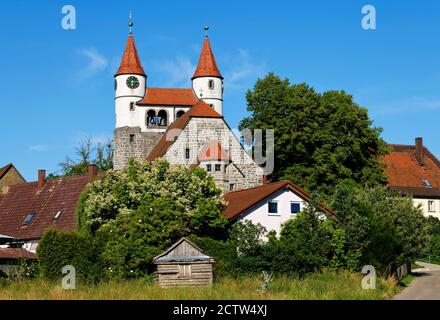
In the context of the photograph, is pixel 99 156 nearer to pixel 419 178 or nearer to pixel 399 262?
pixel 419 178

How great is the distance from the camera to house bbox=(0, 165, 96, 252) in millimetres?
60250

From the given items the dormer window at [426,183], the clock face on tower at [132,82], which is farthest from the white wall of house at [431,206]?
the clock face on tower at [132,82]

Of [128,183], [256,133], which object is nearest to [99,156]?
[256,133]

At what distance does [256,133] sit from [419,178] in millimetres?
24538

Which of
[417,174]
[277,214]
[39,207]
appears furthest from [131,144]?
[277,214]

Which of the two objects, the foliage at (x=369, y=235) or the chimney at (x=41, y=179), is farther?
the chimney at (x=41, y=179)

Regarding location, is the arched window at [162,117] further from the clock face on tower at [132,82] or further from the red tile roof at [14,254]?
the red tile roof at [14,254]

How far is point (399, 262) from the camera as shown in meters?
46.2

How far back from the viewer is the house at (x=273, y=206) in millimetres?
49031

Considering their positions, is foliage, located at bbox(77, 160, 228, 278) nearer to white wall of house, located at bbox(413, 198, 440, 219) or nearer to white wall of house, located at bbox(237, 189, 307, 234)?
white wall of house, located at bbox(237, 189, 307, 234)

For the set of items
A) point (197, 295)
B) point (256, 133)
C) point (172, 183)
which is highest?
point (256, 133)

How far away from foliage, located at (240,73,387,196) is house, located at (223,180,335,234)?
1284cm

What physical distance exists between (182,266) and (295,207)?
36.8 ft

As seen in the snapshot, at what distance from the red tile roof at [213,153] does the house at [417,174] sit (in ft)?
73.4
